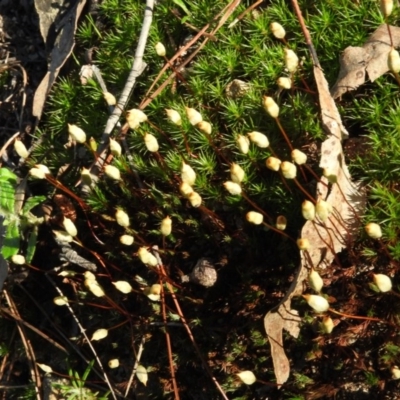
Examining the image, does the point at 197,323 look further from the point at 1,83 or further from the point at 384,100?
the point at 1,83

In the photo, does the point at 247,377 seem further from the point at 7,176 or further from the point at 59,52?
the point at 59,52

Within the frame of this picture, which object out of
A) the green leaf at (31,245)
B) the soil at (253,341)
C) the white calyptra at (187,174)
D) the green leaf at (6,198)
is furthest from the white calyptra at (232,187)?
the green leaf at (6,198)

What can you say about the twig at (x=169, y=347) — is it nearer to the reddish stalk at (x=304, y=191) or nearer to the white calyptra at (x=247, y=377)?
the white calyptra at (x=247, y=377)

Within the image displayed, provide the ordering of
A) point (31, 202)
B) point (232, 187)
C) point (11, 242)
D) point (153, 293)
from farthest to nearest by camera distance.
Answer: point (31, 202)
point (11, 242)
point (153, 293)
point (232, 187)

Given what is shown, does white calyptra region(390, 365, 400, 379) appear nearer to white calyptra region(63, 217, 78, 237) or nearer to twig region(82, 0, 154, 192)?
white calyptra region(63, 217, 78, 237)

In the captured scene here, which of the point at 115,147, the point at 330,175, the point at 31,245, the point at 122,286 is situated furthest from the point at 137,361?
the point at 330,175

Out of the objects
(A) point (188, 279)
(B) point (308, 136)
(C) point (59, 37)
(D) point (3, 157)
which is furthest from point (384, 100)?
(D) point (3, 157)
